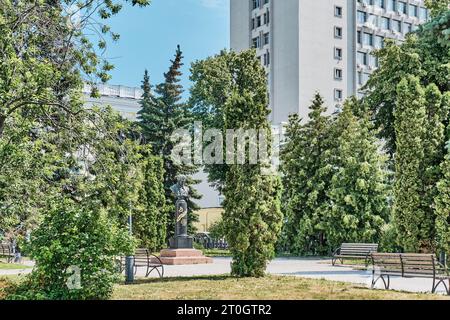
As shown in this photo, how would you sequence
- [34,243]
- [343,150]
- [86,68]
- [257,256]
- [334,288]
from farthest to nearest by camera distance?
[343,150] → [257,256] → [334,288] → [86,68] → [34,243]

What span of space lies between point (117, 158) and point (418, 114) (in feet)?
34.4

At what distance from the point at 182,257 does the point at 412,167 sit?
946cm

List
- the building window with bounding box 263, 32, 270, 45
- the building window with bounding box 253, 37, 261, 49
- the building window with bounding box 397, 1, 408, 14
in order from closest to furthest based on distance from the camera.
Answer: the building window with bounding box 263, 32, 270, 45 < the building window with bounding box 253, 37, 261, 49 < the building window with bounding box 397, 1, 408, 14

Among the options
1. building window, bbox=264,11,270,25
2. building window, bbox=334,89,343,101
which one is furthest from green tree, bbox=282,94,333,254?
building window, bbox=264,11,270,25

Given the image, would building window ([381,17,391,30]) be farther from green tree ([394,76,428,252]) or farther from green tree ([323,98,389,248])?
green tree ([394,76,428,252])

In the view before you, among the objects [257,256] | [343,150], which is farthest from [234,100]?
[343,150]

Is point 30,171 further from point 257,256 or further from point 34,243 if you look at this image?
point 257,256

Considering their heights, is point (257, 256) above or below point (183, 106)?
below

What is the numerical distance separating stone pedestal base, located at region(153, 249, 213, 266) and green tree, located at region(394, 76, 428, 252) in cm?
817

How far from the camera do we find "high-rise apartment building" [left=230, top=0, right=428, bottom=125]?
54250 millimetres

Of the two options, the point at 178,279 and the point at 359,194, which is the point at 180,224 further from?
the point at 178,279

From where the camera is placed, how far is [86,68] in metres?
11.8

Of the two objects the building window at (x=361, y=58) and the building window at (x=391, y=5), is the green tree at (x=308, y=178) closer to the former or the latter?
the building window at (x=361, y=58)

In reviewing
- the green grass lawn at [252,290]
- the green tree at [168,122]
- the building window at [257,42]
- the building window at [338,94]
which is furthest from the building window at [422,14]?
the green grass lawn at [252,290]
